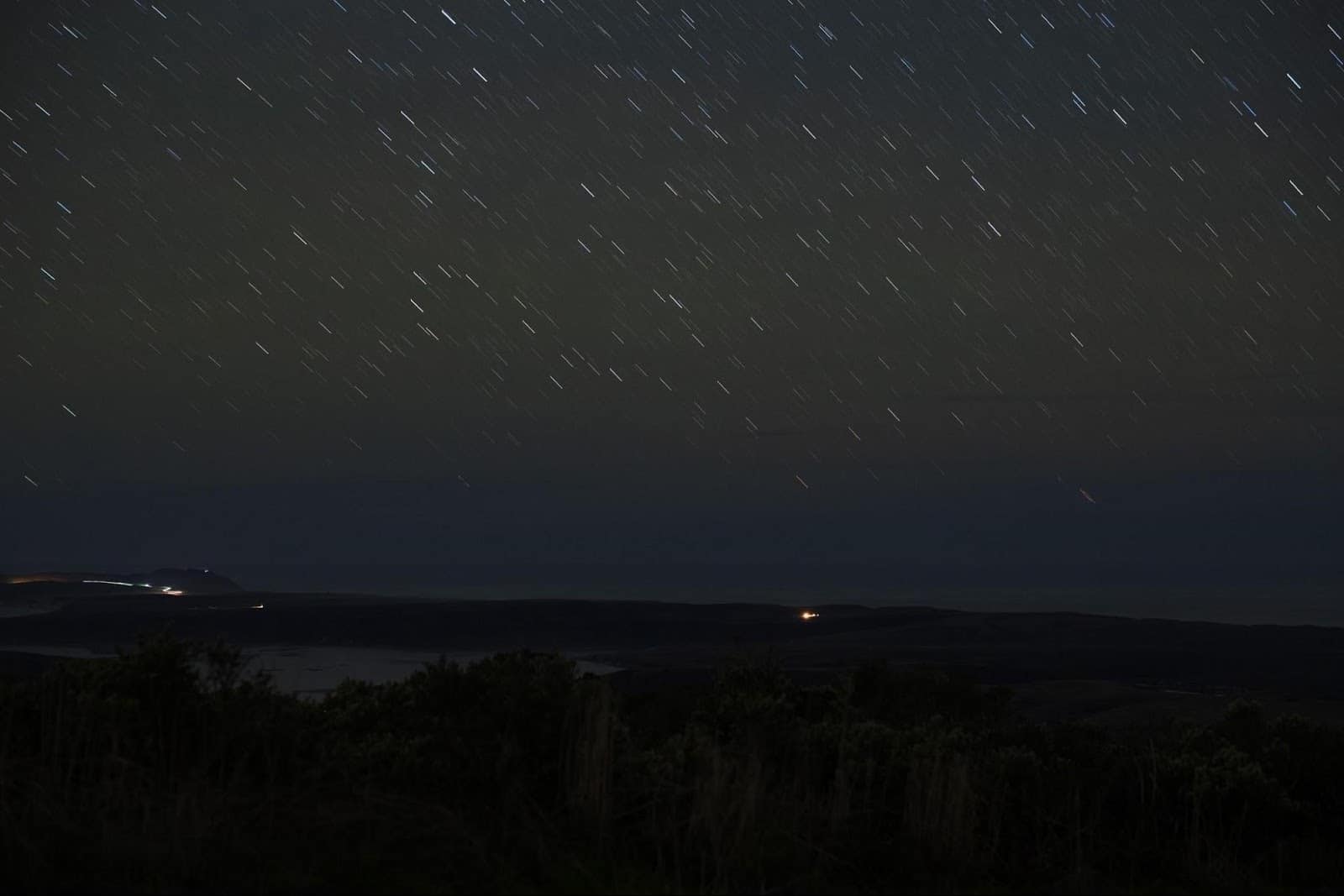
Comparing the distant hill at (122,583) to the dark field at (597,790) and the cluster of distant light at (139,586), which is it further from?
the dark field at (597,790)

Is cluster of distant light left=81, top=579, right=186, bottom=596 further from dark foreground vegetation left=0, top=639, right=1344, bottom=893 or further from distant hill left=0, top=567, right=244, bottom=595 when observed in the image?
dark foreground vegetation left=0, top=639, right=1344, bottom=893

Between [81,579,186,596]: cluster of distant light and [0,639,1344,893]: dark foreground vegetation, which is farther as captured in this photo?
[81,579,186,596]: cluster of distant light

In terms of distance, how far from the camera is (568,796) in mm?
7883

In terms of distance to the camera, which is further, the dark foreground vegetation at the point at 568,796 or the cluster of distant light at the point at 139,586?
the cluster of distant light at the point at 139,586

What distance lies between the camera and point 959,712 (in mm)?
14594

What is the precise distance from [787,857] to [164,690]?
14.5 feet

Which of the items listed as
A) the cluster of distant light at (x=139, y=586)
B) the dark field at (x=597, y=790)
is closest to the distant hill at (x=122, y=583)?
the cluster of distant light at (x=139, y=586)

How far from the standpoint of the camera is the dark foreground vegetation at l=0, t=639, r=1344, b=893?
6.52 m

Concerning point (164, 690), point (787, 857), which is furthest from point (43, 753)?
point (787, 857)

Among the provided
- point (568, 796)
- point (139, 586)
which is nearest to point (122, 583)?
point (139, 586)

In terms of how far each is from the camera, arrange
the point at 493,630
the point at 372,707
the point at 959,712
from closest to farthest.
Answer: the point at 372,707
the point at 959,712
the point at 493,630

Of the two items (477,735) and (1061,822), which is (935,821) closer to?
(1061,822)

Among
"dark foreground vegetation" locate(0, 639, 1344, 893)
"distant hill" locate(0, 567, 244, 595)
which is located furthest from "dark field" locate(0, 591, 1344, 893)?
"distant hill" locate(0, 567, 244, 595)

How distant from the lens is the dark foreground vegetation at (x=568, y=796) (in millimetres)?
6523
